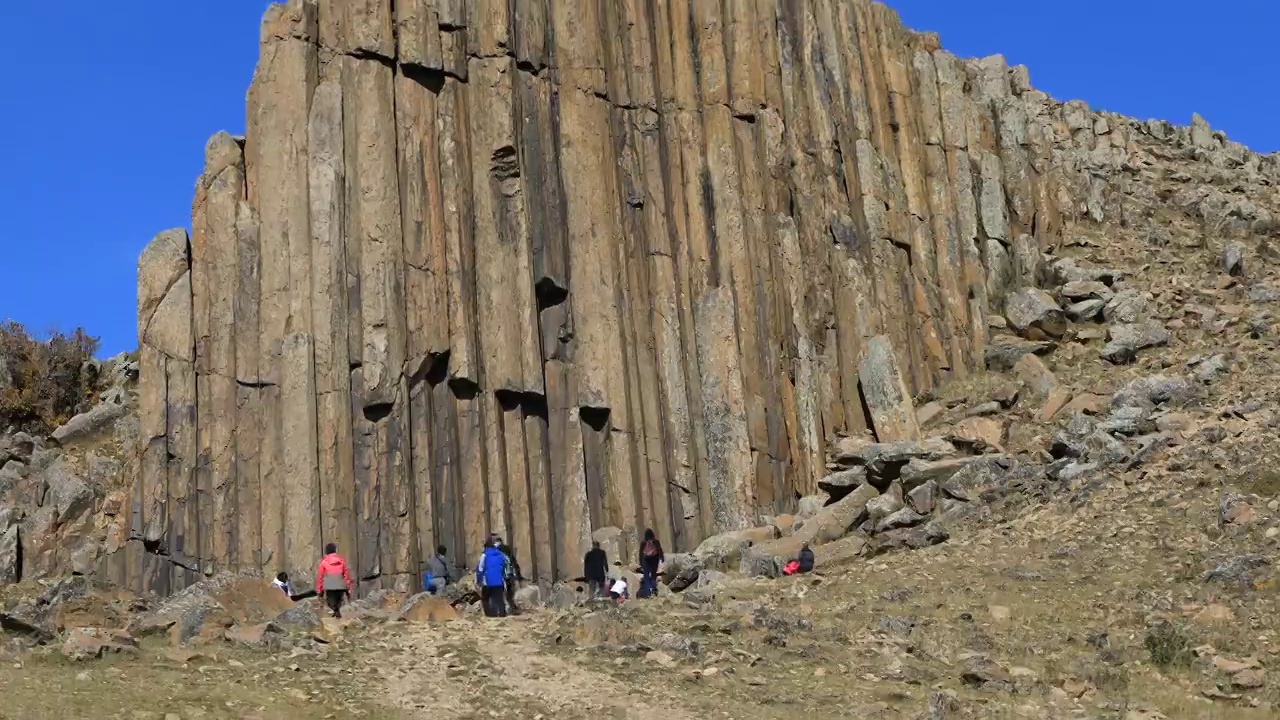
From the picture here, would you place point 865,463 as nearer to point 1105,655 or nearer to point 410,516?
point 410,516

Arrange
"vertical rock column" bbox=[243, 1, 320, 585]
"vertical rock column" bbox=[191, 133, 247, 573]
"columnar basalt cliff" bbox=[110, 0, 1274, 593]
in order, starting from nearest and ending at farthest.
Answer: "vertical rock column" bbox=[243, 1, 320, 585] < "vertical rock column" bbox=[191, 133, 247, 573] < "columnar basalt cliff" bbox=[110, 0, 1274, 593]

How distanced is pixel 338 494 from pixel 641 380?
6.82m

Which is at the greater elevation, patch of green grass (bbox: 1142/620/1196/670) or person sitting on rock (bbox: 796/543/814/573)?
person sitting on rock (bbox: 796/543/814/573)

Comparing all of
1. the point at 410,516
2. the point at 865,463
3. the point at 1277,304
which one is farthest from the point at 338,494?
the point at 1277,304

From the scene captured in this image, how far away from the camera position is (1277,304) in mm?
36656

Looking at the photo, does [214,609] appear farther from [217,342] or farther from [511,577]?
[217,342]

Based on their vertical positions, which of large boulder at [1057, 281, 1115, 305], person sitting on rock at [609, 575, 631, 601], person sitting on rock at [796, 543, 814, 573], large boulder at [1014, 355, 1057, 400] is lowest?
person sitting on rock at [609, 575, 631, 601]

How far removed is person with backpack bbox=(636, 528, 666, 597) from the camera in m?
26.6

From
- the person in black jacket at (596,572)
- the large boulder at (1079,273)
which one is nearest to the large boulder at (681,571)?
the person in black jacket at (596,572)

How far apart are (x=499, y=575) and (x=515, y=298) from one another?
746 centimetres

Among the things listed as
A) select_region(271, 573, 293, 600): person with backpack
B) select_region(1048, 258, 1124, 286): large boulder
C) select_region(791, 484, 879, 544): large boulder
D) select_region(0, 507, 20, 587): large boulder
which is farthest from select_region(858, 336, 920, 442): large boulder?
select_region(0, 507, 20, 587): large boulder

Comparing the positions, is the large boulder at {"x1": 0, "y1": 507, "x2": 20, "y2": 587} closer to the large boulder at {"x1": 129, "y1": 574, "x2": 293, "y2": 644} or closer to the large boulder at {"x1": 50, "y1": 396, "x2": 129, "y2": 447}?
the large boulder at {"x1": 50, "y1": 396, "x2": 129, "y2": 447}

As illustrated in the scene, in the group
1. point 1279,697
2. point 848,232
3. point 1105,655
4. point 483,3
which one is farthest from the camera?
point 848,232

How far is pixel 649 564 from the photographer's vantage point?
27.0 m
